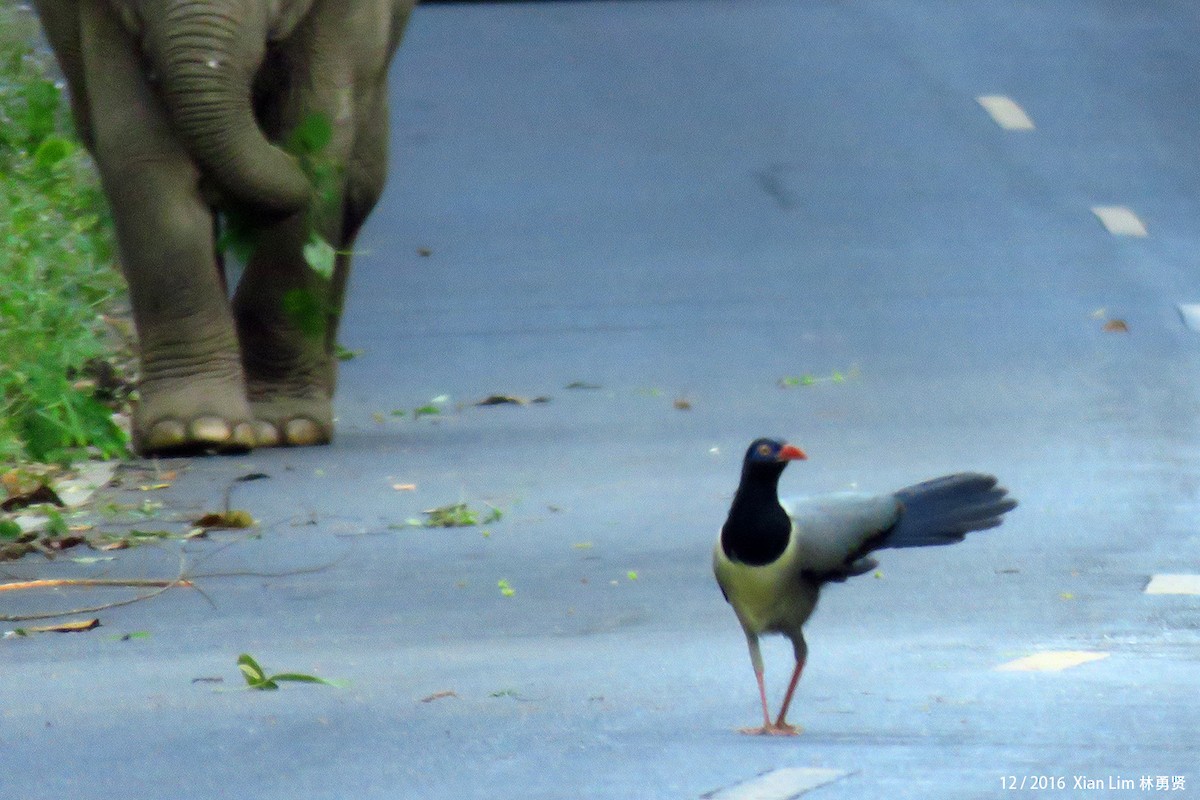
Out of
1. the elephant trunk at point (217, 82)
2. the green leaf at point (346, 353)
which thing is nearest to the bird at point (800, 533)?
the elephant trunk at point (217, 82)

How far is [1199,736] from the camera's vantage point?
4441 mm

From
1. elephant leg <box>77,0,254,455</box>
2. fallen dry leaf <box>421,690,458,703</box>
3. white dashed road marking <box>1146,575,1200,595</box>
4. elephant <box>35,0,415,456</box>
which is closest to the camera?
fallen dry leaf <box>421,690,458,703</box>

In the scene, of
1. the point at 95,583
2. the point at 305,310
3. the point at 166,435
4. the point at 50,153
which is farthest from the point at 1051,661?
the point at 50,153

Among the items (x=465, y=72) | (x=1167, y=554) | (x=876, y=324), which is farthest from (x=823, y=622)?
(x=465, y=72)

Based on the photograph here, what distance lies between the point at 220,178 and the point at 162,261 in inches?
18.7

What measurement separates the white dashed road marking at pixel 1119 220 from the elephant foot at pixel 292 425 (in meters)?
5.26

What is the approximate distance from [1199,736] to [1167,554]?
6.65 ft

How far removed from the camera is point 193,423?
8547mm

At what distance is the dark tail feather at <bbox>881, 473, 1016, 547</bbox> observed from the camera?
14.9ft

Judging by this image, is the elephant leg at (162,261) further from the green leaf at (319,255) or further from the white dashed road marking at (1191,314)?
the white dashed road marking at (1191,314)

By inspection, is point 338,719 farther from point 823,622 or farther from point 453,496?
point 453,496

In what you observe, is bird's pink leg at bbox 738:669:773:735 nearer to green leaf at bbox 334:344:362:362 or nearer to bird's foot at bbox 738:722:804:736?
bird's foot at bbox 738:722:804:736

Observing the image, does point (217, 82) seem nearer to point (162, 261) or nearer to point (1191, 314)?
point (162, 261)

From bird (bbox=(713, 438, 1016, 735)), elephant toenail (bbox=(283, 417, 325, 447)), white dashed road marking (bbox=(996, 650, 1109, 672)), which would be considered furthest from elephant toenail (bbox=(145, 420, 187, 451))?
bird (bbox=(713, 438, 1016, 735))
